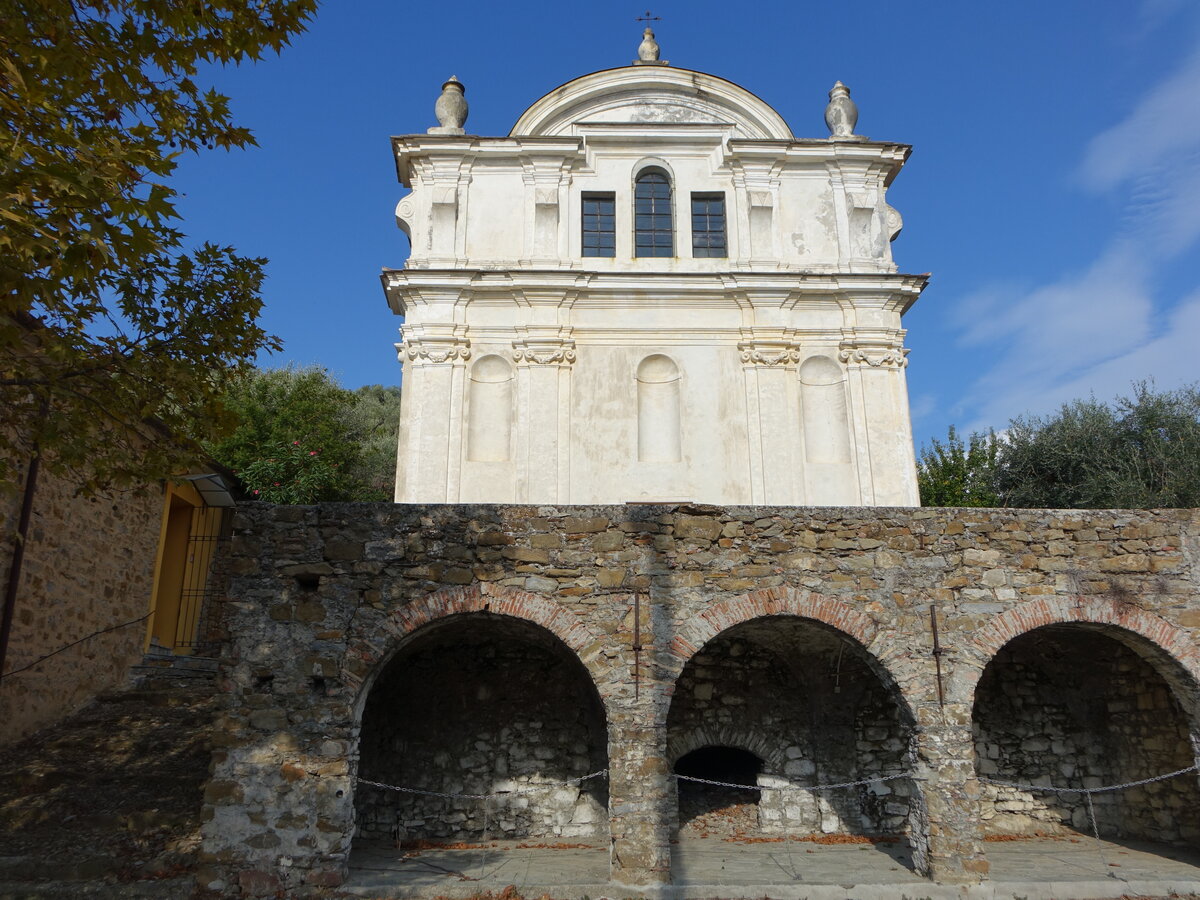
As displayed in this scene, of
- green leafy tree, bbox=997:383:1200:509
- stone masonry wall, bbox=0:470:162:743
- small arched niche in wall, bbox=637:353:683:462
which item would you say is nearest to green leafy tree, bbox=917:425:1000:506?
green leafy tree, bbox=997:383:1200:509

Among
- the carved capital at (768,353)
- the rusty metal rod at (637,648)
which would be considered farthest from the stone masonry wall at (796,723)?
the carved capital at (768,353)

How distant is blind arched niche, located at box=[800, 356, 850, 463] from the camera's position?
56.1 feet

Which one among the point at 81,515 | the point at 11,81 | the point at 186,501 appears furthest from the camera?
the point at 186,501

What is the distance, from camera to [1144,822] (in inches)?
415

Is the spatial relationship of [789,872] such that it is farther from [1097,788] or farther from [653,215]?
[653,215]

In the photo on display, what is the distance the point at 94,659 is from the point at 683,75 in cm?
1572

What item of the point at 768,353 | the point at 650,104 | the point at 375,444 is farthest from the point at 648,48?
the point at 375,444

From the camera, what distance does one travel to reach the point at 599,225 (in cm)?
1858

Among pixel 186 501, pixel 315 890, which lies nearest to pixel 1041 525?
pixel 315 890

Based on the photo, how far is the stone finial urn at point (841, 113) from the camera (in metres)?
19.3

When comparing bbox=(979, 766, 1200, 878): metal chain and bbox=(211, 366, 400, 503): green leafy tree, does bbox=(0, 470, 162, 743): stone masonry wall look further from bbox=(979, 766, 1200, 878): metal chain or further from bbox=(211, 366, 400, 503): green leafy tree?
bbox=(979, 766, 1200, 878): metal chain

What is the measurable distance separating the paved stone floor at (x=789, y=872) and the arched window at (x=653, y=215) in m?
11.8

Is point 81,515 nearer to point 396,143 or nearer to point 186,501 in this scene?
point 186,501

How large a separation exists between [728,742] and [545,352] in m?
Answer: 8.66
